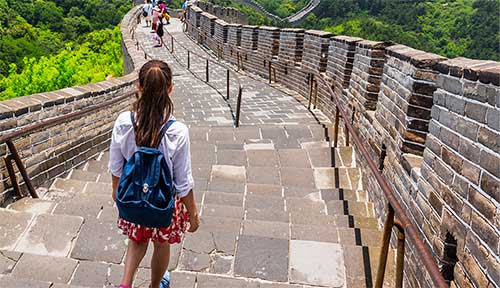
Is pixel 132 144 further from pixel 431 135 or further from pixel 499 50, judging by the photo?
pixel 499 50

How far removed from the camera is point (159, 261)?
2.46 m

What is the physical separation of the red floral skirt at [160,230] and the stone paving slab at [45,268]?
0.72 meters

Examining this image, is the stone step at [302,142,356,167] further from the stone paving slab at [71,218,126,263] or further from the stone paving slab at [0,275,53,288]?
the stone paving slab at [0,275,53,288]

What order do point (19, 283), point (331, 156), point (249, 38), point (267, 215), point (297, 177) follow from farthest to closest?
point (249, 38) < point (331, 156) < point (297, 177) < point (267, 215) < point (19, 283)

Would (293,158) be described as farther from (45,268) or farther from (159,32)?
(159,32)

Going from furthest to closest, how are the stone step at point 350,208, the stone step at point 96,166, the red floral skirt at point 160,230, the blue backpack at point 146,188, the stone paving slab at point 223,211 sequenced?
the stone step at point 96,166 < the stone step at point 350,208 < the stone paving slab at point 223,211 < the red floral skirt at point 160,230 < the blue backpack at point 146,188

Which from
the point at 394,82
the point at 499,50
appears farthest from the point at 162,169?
the point at 499,50

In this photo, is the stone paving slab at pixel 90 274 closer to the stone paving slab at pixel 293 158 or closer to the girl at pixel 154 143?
the girl at pixel 154 143

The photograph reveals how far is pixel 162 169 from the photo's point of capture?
2.16 metres

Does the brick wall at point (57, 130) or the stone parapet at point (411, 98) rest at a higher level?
the stone parapet at point (411, 98)

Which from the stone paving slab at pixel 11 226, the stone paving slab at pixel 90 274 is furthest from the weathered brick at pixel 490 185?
the stone paving slab at pixel 11 226

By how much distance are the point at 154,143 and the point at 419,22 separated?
3260 inches

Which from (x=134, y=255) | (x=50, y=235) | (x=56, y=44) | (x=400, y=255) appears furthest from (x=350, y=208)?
(x=56, y=44)

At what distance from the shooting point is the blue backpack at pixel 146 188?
214 cm
